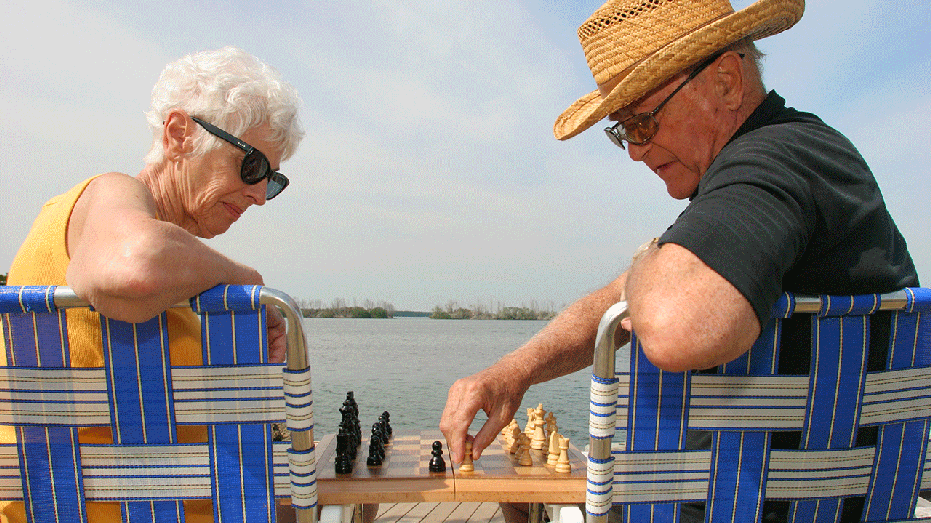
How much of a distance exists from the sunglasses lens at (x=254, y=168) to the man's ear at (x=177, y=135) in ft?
0.58

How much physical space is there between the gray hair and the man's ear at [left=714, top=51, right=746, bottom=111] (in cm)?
142

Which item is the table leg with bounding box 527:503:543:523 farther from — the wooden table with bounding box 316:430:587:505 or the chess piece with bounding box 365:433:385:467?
the chess piece with bounding box 365:433:385:467

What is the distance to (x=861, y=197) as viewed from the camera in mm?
1254

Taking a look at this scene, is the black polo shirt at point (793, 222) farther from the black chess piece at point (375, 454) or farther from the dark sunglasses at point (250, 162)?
the dark sunglasses at point (250, 162)

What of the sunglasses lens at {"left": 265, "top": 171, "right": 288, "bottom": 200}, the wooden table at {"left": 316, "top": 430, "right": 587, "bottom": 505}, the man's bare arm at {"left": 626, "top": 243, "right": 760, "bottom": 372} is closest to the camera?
the man's bare arm at {"left": 626, "top": 243, "right": 760, "bottom": 372}

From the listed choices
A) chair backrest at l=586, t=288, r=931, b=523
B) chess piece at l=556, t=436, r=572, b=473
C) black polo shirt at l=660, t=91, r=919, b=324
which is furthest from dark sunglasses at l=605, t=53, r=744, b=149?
chess piece at l=556, t=436, r=572, b=473

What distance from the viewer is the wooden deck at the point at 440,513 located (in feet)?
11.5

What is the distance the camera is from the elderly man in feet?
3.35

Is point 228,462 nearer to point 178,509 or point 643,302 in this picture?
point 178,509

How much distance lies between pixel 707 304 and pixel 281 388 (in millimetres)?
865

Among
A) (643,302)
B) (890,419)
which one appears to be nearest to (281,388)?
(643,302)

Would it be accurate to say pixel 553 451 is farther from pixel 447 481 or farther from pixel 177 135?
pixel 177 135

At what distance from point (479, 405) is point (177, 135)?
4.37ft

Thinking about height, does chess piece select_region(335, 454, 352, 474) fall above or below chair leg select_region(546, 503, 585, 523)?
below
